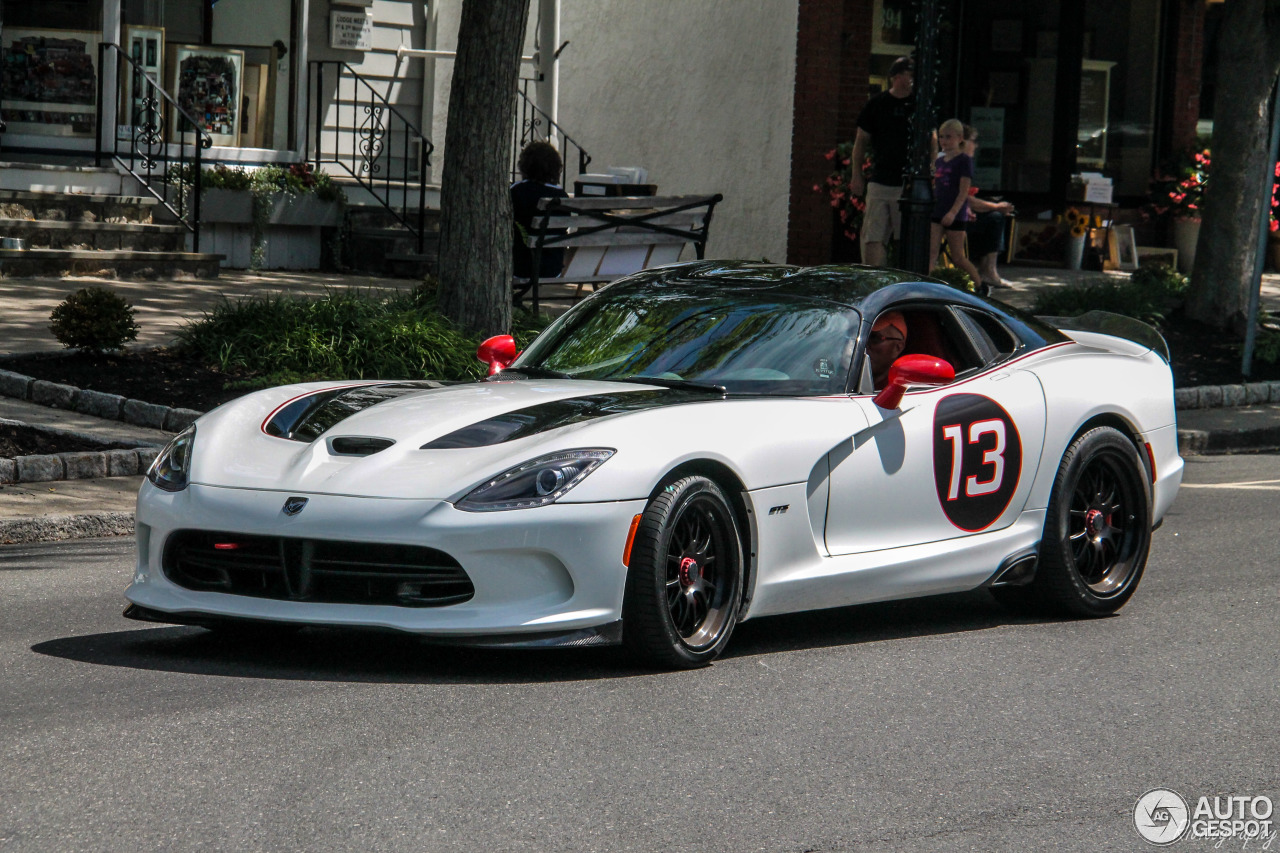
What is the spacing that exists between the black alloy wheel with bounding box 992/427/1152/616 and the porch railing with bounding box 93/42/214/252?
1129 centimetres

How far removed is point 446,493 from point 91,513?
12.0 ft

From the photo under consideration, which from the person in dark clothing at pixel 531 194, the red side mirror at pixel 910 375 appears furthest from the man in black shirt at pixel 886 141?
the red side mirror at pixel 910 375

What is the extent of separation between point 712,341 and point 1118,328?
288 cm

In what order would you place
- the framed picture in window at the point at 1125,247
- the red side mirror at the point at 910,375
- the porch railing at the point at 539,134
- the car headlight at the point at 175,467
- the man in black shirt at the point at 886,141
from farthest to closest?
the framed picture in window at the point at 1125,247 < the porch railing at the point at 539,134 < the man in black shirt at the point at 886,141 < the red side mirror at the point at 910,375 < the car headlight at the point at 175,467

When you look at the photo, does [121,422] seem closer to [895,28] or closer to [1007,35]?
[895,28]

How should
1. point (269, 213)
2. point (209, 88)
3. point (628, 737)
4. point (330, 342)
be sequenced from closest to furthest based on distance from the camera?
point (628, 737)
point (330, 342)
point (269, 213)
point (209, 88)

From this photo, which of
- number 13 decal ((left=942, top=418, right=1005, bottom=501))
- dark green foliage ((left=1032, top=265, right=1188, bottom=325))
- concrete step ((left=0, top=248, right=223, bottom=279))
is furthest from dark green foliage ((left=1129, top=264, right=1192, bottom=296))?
number 13 decal ((left=942, top=418, right=1005, bottom=501))

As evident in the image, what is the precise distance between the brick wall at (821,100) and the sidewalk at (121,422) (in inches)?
92.4

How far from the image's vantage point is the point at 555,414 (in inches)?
227

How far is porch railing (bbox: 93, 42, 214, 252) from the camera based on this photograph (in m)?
17.0

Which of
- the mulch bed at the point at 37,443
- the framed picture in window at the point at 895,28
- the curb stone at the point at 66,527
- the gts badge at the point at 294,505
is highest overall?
the framed picture in window at the point at 895,28

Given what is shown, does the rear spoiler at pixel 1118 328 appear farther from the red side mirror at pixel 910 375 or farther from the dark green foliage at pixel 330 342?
the dark green foliage at pixel 330 342

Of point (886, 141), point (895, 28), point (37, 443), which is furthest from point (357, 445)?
point (895, 28)

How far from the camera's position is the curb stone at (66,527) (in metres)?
8.02
